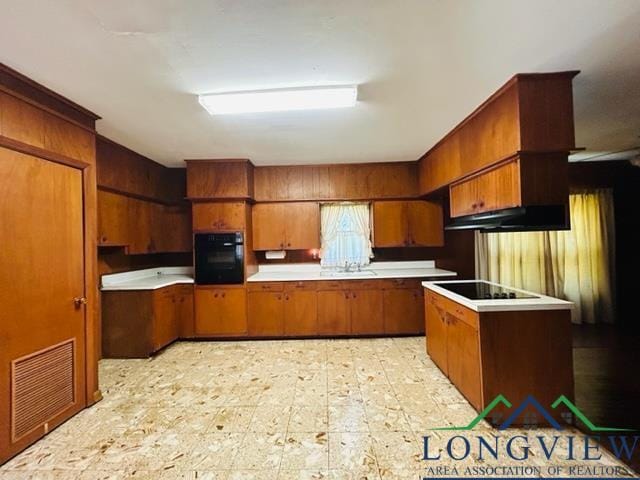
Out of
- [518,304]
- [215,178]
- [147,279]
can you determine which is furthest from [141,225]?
[518,304]

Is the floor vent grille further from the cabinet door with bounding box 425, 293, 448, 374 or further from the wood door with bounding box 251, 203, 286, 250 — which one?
the cabinet door with bounding box 425, 293, 448, 374

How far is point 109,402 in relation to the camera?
256 cm

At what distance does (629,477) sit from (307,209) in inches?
154

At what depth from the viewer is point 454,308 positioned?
2.55 metres

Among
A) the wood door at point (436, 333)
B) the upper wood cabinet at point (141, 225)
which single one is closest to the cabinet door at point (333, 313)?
the wood door at point (436, 333)

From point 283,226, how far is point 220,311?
61.3 inches

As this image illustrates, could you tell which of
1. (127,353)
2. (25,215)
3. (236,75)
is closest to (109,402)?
(127,353)

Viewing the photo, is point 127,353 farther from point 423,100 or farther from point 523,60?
point 523,60

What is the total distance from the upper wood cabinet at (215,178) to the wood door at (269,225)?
521mm

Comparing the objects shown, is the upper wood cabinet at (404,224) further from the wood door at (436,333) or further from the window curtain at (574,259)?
the wood door at (436,333)

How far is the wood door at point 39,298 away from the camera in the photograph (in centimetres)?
190

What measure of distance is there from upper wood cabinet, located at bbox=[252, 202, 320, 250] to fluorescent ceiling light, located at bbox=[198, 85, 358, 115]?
209 centimetres

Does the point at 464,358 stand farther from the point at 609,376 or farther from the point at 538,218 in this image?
the point at 609,376

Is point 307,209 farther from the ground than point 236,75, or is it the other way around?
point 236,75
